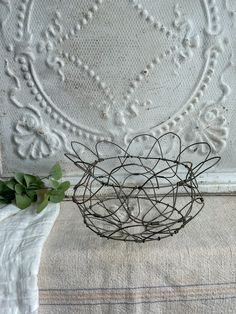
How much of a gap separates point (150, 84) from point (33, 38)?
0.21 meters

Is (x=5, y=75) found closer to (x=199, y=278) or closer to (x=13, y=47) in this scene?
(x=13, y=47)

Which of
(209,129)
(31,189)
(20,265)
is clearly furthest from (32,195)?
(209,129)

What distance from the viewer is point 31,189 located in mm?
735

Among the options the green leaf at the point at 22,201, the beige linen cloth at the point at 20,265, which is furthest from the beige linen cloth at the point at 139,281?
the green leaf at the point at 22,201

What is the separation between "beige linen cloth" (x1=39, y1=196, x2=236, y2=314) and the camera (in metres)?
0.58

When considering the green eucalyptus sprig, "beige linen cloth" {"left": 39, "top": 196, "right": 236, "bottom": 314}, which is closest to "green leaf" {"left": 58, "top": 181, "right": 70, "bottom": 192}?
the green eucalyptus sprig

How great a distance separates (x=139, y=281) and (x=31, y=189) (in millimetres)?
263

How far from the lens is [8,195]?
2.42ft

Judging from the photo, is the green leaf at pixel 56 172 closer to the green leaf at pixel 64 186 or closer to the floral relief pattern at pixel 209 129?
the green leaf at pixel 64 186

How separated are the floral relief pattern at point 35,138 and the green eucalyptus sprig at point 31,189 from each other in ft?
0.14

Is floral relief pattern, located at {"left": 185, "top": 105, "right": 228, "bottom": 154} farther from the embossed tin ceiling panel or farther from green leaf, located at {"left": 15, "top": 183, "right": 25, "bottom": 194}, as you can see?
green leaf, located at {"left": 15, "top": 183, "right": 25, "bottom": 194}

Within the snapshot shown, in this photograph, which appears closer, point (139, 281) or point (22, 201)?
point (139, 281)

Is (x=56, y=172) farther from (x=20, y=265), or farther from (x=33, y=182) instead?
(x=20, y=265)

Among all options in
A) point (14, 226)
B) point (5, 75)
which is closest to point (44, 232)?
point (14, 226)
